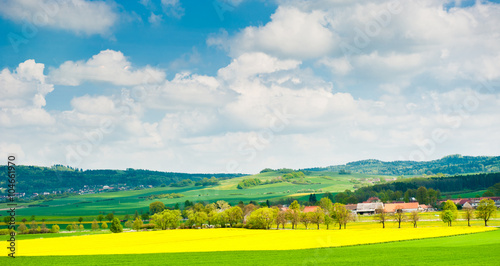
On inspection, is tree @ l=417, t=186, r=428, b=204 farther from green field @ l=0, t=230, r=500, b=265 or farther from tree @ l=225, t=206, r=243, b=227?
green field @ l=0, t=230, r=500, b=265

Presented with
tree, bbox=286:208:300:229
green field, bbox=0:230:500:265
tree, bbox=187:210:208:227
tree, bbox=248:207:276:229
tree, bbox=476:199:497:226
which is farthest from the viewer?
tree, bbox=187:210:208:227

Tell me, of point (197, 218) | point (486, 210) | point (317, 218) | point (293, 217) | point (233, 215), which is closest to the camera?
point (486, 210)

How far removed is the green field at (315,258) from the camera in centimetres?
4294

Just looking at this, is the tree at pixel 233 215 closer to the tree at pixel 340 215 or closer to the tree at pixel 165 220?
the tree at pixel 165 220

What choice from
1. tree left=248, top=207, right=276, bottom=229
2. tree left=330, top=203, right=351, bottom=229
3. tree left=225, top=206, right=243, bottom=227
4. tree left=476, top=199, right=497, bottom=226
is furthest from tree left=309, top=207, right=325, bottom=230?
tree left=476, top=199, right=497, bottom=226

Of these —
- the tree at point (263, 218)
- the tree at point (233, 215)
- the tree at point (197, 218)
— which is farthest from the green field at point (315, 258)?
the tree at point (197, 218)

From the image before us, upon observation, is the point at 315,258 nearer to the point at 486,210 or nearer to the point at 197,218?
the point at 486,210

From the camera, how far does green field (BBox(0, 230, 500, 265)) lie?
141 feet

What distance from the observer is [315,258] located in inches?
1887

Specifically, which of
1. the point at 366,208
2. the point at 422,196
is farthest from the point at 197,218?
the point at 422,196

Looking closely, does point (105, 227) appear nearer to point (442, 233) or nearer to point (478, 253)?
point (442, 233)

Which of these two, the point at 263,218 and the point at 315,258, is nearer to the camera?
the point at 315,258

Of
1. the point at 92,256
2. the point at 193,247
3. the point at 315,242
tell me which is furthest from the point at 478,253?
the point at 92,256

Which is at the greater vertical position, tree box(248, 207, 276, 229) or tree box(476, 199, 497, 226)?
tree box(476, 199, 497, 226)
